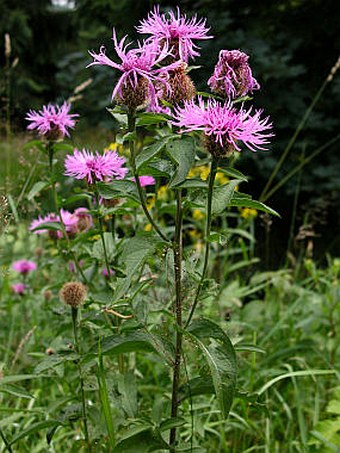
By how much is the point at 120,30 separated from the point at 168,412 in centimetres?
286

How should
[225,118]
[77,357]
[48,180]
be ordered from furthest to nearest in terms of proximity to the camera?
1. [48,180]
2. [77,357]
3. [225,118]

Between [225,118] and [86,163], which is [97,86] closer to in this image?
[86,163]

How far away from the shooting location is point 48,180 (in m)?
1.56

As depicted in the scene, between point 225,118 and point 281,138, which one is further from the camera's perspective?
point 281,138

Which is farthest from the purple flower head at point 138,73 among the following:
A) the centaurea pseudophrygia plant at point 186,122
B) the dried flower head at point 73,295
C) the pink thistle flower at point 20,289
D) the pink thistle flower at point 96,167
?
the pink thistle flower at point 20,289

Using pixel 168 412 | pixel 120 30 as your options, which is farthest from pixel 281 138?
pixel 168 412

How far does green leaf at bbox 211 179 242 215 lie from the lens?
0.99 metres

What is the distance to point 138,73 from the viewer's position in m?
1.01

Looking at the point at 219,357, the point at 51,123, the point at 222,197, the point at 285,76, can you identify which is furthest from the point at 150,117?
the point at 285,76

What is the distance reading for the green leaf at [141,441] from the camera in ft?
3.53

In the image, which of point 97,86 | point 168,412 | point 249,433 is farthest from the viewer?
point 97,86

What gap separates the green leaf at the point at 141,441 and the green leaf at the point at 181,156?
1.41ft

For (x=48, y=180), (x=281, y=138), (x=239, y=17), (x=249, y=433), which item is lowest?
(x=249, y=433)

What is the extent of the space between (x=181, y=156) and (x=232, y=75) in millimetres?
159
